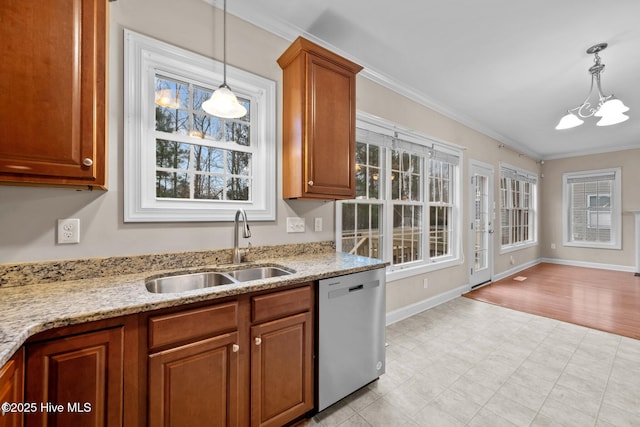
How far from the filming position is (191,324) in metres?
1.23

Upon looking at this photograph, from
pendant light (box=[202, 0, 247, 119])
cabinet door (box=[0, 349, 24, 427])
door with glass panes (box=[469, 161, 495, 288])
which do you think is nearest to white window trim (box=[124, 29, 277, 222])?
pendant light (box=[202, 0, 247, 119])

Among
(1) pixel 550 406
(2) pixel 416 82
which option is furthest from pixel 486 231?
(1) pixel 550 406

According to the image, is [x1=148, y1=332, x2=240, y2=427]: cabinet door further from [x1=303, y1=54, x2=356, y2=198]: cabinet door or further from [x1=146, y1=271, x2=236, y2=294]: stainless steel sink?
[x1=303, y1=54, x2=356, y2=198]: cabinet door

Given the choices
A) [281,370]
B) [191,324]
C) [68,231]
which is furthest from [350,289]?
[68,231]

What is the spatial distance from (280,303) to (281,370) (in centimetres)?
39

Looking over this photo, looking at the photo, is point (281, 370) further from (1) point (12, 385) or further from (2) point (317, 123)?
(2) point (317, 123)

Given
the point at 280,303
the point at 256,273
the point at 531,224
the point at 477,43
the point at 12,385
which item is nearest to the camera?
the point at 12,385

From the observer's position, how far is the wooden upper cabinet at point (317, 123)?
79.7 inches

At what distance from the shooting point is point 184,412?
121 cm

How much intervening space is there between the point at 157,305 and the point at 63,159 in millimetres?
777

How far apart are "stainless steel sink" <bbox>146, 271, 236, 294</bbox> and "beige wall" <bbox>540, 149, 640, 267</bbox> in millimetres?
8475

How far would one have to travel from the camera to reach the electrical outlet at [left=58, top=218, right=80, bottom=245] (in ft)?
4.66

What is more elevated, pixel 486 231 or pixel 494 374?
pixel 486 231

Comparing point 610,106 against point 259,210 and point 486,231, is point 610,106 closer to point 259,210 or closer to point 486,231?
point 486,231
